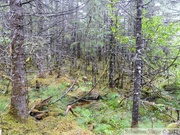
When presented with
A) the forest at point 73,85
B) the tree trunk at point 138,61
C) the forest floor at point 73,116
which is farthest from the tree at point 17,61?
the tree trunk at point 138,61

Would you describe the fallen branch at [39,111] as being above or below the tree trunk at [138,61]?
below

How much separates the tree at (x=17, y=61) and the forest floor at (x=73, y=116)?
35 centimetres

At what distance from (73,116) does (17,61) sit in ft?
10.4

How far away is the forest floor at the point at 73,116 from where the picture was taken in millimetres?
5285

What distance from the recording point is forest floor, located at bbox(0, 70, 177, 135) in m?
5.29

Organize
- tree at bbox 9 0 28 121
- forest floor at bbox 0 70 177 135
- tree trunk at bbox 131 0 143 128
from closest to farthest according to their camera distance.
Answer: tree at bbox 9 0 28 121, forest floor at bbox 0 70 177 135, tree trunk at bbox 131 0 143 128

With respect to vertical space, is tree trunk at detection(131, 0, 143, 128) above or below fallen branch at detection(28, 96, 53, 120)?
above

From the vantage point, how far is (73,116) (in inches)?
277

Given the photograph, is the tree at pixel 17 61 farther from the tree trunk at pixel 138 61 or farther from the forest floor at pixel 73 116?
the tree trunk at pixel 138 61

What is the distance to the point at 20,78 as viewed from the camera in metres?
5.01

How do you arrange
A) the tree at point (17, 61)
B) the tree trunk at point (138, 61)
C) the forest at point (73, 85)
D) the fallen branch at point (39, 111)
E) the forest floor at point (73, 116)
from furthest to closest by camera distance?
1. the fallen branch at point (39, 111)
2. the tree trunk at point (138, 61)
3. the forest floor at point (73, 116)
4. the forest at point (73, 85)
5. the tree at point (17, 61)

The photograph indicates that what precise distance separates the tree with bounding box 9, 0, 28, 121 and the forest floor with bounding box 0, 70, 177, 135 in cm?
35

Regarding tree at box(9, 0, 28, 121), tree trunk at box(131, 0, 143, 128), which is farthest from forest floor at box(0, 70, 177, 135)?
tree trunk at box(131, 0, 143, 128)

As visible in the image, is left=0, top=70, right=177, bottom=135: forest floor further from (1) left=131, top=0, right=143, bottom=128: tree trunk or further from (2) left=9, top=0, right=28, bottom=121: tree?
(1) left=131, top=0, right=143, bottom=128: tree trunk
